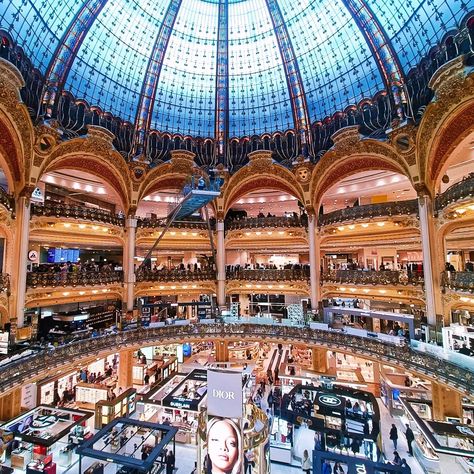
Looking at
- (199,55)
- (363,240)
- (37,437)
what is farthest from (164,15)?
(37,437)

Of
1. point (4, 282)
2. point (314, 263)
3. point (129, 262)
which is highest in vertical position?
→ point (129, 262)

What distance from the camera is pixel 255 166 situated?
3030cm

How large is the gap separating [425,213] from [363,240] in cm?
617

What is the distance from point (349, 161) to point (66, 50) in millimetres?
24255

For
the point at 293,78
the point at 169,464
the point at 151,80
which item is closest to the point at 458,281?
the point at 169,464

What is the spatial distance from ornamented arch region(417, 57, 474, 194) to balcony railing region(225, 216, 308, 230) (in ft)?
36.5

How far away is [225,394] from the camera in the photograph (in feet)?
34.5

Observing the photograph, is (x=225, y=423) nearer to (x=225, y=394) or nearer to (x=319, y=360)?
(x=225, y=394)

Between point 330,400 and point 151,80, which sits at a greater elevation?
point 151,80

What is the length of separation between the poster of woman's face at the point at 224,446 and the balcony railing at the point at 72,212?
63.6 ft

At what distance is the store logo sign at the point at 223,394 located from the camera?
1045 centimetres

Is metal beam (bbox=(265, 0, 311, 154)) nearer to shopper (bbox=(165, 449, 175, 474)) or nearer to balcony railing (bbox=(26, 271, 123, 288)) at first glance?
balcony railing (bbox=(26, 271, 123, 288))

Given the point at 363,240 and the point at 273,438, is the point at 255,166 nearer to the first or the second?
the point at 363,240

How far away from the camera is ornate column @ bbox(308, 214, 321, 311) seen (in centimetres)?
2816
